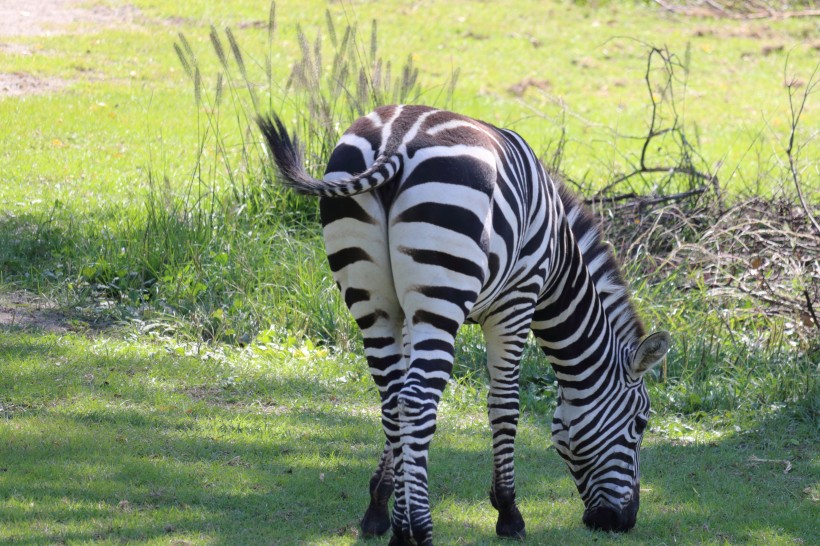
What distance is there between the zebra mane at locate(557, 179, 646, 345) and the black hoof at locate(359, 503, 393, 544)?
5.30 feet

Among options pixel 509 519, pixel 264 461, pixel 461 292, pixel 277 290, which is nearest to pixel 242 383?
pixel 264 461

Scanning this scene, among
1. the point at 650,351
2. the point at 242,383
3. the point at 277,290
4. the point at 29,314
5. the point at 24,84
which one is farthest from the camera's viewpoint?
the point at 24,84

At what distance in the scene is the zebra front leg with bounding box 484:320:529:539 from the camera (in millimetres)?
4457

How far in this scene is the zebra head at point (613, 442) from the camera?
15.8ft

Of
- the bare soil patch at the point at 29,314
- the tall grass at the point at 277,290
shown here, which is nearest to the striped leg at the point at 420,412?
the tall grass at the point at 277,290

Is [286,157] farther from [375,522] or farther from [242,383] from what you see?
[242,383]

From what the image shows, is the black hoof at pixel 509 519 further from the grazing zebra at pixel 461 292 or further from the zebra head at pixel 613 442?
the zebra head at pixel 613 442

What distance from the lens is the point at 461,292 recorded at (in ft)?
12.4

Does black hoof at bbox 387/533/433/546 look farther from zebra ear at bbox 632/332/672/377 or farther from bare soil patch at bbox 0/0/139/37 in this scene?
bare soil patch at bbox 0/0/139/37

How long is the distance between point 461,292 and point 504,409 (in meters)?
1.02

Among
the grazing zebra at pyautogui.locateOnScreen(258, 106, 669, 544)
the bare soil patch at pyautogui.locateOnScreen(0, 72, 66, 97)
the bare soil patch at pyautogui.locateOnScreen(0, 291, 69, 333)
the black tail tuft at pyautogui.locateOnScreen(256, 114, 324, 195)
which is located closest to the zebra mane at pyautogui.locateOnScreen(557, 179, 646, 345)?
the grazing zebra at pyautogui.locateOnScreen(258, 106, 669, 544)

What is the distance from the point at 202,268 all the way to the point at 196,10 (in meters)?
12.7

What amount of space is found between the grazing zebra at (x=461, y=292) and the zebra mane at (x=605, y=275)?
0.16m

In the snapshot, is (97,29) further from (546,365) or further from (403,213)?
(403,213)
